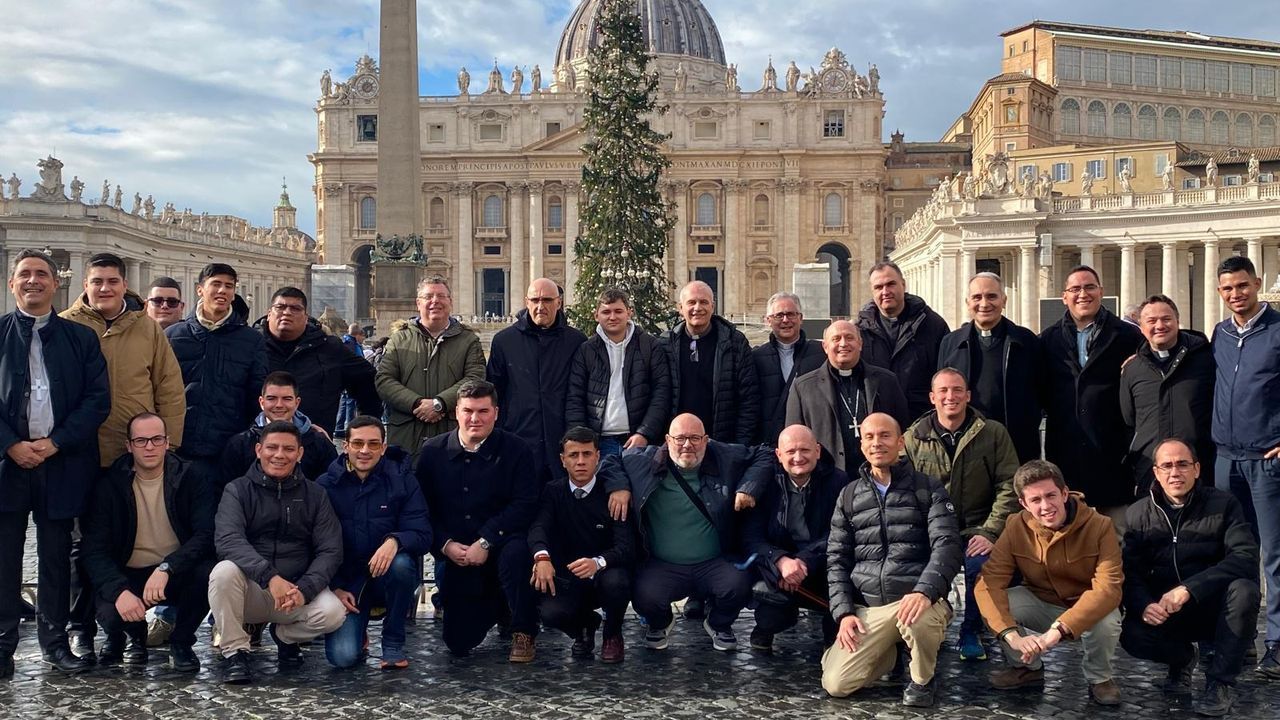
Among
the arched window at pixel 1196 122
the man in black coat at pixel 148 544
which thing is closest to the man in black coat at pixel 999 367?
the man in black coat at pixel 148 544

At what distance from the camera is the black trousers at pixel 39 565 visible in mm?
6719

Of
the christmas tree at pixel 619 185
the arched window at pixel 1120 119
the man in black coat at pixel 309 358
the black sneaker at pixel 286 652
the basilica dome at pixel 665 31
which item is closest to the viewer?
the black sneaker at pixel 286 652

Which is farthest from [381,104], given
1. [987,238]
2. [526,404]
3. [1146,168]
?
[1146,168]

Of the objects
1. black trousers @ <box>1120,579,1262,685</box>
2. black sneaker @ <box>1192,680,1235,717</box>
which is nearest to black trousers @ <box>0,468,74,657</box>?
black trousers @ <box>1120,579,1262,685</box>

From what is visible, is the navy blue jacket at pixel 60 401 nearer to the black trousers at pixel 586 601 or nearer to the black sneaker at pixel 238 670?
the black sneaker at pixel 238 670

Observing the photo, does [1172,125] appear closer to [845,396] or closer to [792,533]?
[845,396]

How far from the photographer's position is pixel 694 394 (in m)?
8.33

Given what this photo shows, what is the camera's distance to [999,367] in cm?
783

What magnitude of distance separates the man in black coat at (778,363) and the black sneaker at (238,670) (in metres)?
3.73

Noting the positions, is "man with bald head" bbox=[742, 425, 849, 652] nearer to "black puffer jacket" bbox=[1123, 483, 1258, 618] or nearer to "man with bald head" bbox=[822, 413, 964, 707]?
"man with bald head" bbox=[822, 413, 964, 707]

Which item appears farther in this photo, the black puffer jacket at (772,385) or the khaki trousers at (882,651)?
the black puffer jacket at (772,385)

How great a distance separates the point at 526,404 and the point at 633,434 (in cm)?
85

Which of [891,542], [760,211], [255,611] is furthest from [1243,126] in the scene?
[255,611]

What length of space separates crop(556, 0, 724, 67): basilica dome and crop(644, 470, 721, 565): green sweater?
80.0 metres
